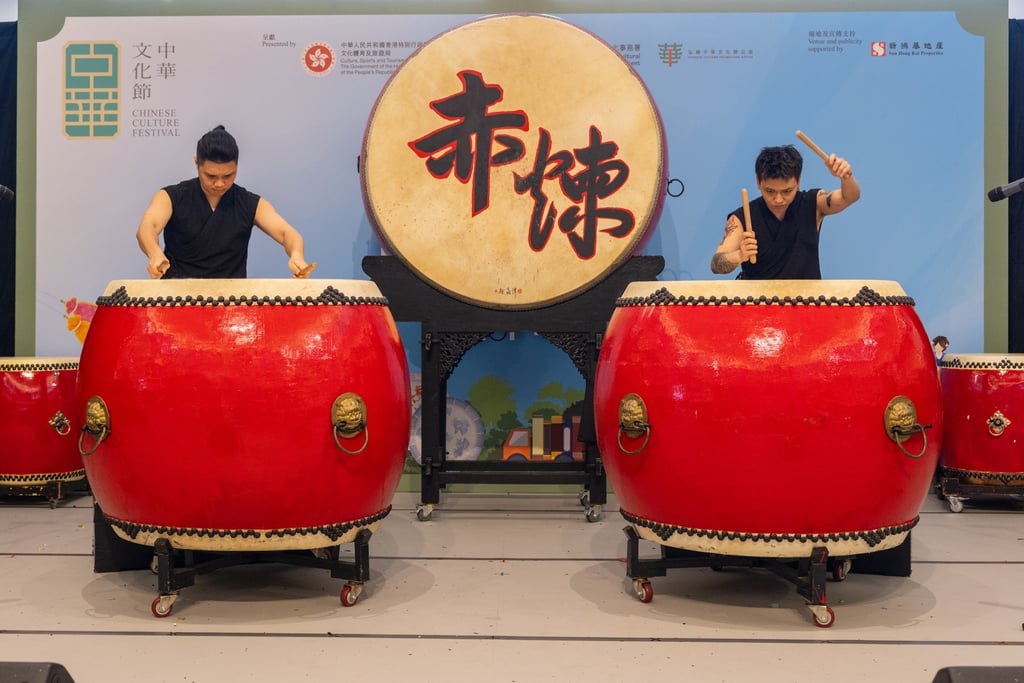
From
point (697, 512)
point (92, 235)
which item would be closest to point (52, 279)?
point (92, 235)

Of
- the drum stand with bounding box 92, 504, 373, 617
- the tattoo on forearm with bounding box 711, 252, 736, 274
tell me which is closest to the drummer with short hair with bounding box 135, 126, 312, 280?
the drum stand with bounding box 92, 504, 373, 617

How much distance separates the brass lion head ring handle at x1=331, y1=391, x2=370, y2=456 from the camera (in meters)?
2.17

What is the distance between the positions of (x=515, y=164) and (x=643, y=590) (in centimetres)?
153

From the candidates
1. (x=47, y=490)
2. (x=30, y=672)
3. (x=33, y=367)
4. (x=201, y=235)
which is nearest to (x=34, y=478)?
(x=47, y=490)

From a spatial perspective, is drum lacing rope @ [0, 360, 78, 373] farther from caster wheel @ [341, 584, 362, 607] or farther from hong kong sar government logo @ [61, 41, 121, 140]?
caster wheel @ [341, 584, 362, 607]

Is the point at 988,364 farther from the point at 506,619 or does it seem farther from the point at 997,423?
the point at 506,619

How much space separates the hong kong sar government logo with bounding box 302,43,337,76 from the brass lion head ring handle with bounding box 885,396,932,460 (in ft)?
8.57

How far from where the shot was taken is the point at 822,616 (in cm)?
214

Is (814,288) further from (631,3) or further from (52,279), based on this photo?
(52,279)

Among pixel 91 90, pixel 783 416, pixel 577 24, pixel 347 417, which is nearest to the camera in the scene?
pixel 783 416

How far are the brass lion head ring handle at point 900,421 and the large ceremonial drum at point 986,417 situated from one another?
1550 mm

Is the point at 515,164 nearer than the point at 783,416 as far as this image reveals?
No

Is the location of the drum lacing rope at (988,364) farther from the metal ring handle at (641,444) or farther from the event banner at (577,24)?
the metal ring handle at (641,444)

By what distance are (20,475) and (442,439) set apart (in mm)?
1493
